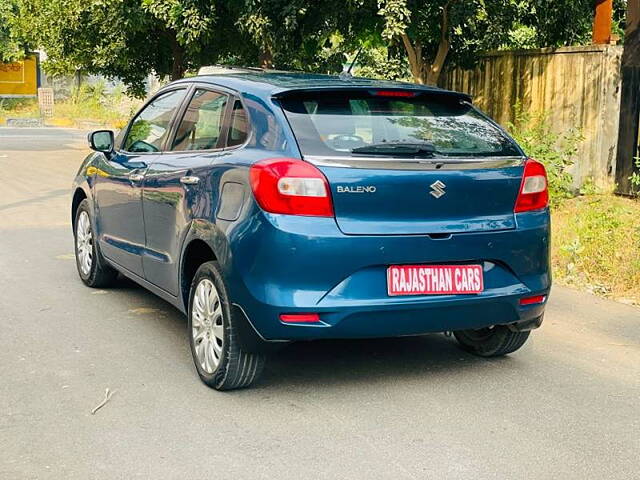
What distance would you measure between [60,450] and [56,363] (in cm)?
148

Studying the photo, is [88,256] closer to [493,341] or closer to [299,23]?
[493,341]

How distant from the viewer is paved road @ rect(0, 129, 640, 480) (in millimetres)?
4238

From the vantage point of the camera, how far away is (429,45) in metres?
15.0

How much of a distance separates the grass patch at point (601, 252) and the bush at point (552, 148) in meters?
1.16

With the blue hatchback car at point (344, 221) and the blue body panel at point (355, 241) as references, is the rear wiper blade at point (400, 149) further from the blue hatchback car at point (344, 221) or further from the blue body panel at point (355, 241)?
the blue body panel at point (355, 241)

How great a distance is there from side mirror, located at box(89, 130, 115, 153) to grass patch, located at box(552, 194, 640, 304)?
4070mm

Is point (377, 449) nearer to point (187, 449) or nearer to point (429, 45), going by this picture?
point (187, 449)

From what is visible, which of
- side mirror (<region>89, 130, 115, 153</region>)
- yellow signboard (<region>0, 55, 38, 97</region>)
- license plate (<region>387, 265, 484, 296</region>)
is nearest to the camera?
license plate (<region>387, 265, 484, 296</region>)

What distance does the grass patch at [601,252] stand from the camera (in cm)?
826

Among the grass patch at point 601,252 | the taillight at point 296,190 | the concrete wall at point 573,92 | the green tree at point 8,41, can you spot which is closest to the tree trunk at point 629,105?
the concrete wall at point 573,92

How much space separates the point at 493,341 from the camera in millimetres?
5926

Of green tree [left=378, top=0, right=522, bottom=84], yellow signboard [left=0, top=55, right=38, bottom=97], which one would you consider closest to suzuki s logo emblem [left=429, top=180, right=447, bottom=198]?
green tree [left=378, top=0, right=522, bottom=84]

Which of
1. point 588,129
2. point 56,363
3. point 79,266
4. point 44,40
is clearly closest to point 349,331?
point 56,363

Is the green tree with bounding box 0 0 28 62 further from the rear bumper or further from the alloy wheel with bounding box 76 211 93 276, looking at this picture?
the rear bumper
